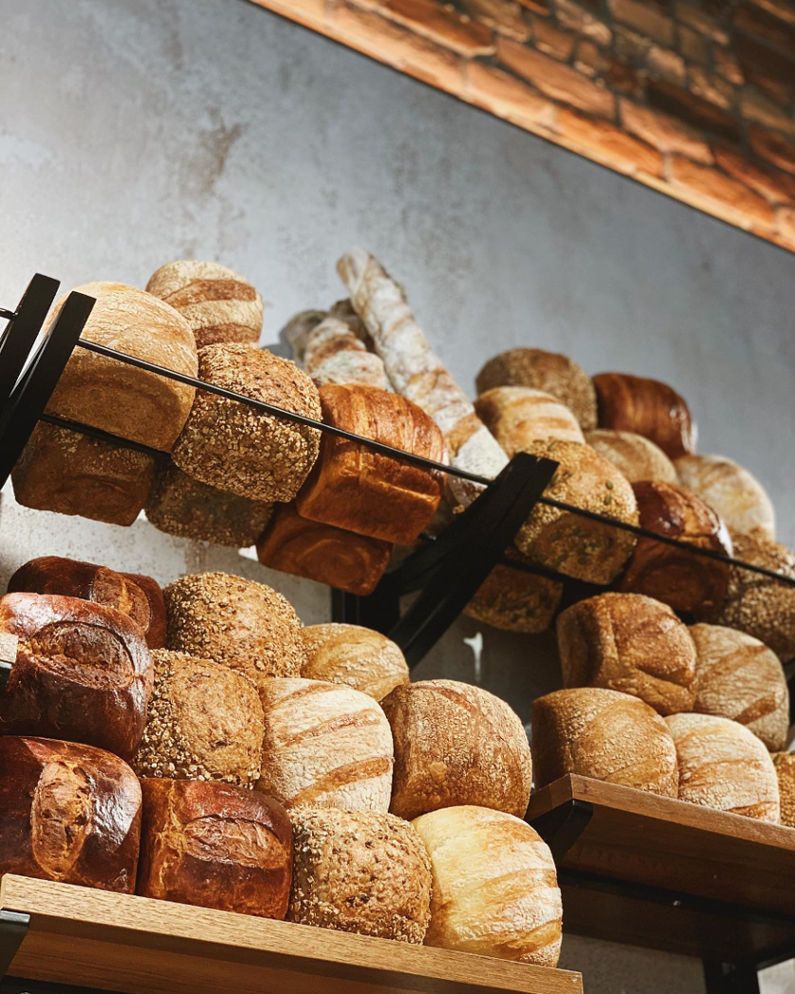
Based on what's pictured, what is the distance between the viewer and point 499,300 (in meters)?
2.56

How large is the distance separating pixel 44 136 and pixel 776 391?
184 centimetres

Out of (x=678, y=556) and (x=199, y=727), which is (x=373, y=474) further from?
(x=678, y=556)

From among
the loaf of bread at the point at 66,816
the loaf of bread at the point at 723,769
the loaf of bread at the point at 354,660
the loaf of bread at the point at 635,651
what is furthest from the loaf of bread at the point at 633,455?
the loaf of bread at the point at 66,816

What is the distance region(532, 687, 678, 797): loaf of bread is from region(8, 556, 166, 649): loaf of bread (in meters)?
0.60

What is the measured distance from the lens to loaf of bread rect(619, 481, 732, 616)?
1.89 meters

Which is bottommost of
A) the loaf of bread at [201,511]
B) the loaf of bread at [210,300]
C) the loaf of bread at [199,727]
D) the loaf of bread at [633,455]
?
the loaf of bread at [199,727]

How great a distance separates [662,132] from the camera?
3162 mm

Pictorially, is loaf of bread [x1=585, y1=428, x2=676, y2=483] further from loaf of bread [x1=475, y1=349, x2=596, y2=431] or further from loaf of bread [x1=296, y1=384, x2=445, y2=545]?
loaf of bread [x1=296, y1=384, x2=445, y2=545]

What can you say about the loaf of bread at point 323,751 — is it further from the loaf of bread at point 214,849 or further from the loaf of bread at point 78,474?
the loaf of bread at point 78,474

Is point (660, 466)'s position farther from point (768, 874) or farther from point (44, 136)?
point (44, 136)

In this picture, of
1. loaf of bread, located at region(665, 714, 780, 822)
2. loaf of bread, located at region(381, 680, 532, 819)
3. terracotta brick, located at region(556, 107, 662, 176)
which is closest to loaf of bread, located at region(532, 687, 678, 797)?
loaf of bread, located at region(665, 714, 780, 822)

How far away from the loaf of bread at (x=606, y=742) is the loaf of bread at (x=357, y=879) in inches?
16.6

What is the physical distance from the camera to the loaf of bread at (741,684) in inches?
71.8

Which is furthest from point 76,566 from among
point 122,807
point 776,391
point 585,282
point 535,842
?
point 776,391
